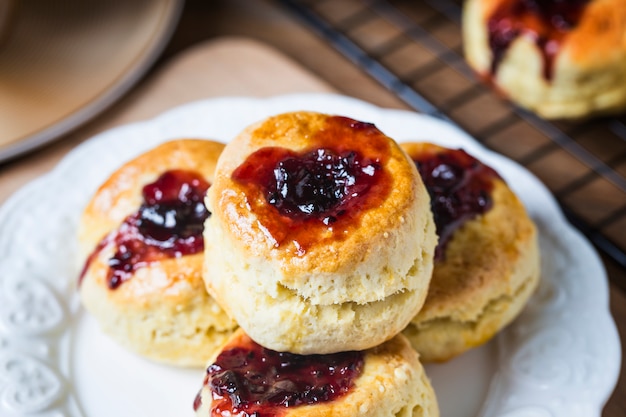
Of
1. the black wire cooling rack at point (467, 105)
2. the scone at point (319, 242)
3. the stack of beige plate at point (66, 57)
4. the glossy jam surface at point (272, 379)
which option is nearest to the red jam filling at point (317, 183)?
the scone at point (319, 242)

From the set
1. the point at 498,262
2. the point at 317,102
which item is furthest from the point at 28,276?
the point at 498,262

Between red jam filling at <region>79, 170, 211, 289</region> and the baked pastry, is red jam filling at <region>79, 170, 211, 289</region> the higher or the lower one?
the higher one

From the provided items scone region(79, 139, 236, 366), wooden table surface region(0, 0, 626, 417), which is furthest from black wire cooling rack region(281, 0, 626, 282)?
scone region(79, 139, 236, 366)

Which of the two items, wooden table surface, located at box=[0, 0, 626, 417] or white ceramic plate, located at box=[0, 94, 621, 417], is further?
wooden table surface, located at box=[0, 0, 626, 417]

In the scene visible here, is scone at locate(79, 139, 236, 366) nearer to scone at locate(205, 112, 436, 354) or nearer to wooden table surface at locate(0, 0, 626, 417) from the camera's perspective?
scone at locate(205, 112, 436, 354)

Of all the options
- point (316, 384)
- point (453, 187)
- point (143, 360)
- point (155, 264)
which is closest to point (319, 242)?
point (316, 384)

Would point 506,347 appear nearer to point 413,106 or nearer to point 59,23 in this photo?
point 413,106

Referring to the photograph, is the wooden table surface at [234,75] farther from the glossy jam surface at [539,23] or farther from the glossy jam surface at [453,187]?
the glossy jam surface at [453,187]
